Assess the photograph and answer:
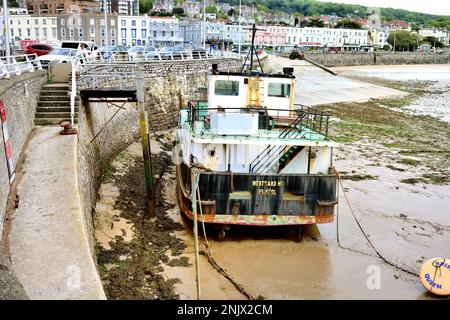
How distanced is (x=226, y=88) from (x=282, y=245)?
219 inches

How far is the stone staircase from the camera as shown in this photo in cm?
1559

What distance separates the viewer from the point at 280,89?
53.4 feet

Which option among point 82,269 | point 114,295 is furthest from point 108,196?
point 82,269

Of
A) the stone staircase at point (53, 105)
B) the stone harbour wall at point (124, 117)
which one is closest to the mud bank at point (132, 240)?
the stone harbour wall at point (124, 117)

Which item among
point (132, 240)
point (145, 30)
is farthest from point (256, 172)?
point (145, 30)

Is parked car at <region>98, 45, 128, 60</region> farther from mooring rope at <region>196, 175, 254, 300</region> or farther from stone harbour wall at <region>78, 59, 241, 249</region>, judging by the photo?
mooring rope at <region>196, 175, 254, 300</region>

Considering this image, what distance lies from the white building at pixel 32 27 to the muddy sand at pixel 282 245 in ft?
206

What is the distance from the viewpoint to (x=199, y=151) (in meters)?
14.0

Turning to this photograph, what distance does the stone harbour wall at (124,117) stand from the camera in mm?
14161

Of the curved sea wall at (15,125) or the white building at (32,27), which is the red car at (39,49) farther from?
the white building at (32,27)

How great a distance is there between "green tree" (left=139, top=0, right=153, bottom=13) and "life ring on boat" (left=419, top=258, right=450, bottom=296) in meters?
152

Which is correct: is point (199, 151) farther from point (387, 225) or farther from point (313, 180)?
point (387, 225)

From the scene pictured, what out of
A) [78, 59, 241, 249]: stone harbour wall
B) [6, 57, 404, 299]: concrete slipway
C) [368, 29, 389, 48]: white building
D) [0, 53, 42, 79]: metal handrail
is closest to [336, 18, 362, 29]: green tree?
[368, 29, 389, 48]: white building

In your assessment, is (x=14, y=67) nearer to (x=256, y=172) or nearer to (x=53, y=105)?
(x=53, y=105)
